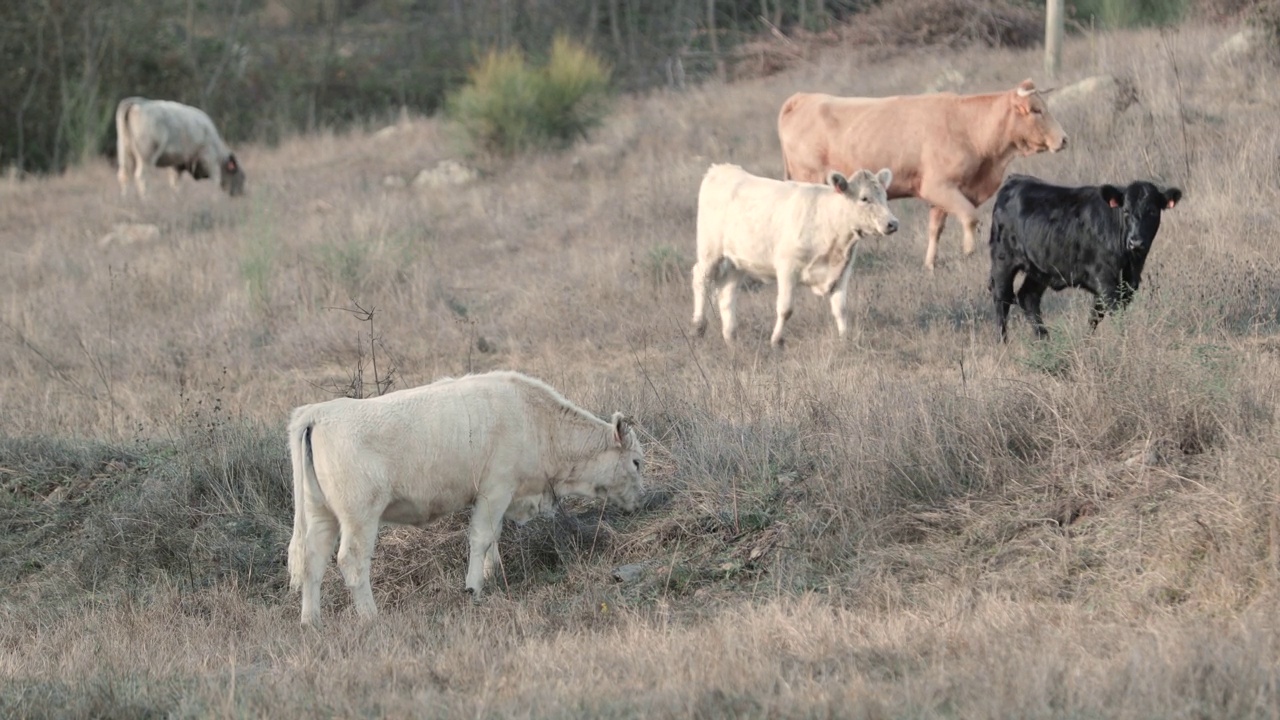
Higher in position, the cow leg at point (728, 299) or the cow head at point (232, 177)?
the cow leg at point (728, 299)

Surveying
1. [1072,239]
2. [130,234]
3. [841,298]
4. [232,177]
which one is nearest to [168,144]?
[232,177]

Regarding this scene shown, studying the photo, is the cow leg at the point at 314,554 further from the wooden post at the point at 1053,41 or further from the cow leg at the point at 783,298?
the wooden post at the point at 1053,41

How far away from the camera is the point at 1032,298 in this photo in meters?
10.7

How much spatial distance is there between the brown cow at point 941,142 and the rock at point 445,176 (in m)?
6.63

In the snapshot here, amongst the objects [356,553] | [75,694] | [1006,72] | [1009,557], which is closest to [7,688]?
[75,694]

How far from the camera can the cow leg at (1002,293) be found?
1060 cm

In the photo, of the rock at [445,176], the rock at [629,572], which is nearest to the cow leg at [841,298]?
the rock at [629,572]

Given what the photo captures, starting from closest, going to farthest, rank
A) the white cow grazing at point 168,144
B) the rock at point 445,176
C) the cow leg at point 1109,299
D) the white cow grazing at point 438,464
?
1. the white cow grazing at point 438,464
2. the cow leg at point 1109,299
3. the rock at point 445,176
4. the white cow grazing at point 168,144

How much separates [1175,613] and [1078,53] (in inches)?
607

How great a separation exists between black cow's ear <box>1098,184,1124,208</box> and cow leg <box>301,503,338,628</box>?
18.5 ft

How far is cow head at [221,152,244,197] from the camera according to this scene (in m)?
21.7

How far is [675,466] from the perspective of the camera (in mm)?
8320

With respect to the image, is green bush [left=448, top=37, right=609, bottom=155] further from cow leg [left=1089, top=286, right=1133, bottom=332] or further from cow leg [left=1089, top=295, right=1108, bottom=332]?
cow leg [left=1089, top=286, right=1133, bottom=332]

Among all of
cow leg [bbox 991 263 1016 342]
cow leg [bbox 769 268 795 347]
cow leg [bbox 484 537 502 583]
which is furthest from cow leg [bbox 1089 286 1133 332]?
cow leg [bbox 484 537 502 583]
